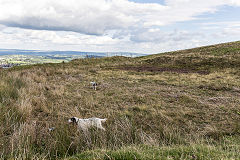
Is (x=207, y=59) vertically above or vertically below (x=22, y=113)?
above

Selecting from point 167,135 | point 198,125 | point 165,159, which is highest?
point 165,159

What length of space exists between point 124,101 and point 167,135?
452 centimetres

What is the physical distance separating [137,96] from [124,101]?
106cm

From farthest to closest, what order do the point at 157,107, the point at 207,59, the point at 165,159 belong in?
the point at 207,59 → the point at 157,107 → the point at 165,159

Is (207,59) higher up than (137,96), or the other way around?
(207,59)

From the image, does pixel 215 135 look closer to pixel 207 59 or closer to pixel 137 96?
pixel 137 96

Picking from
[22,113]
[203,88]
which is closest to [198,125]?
[22,113]

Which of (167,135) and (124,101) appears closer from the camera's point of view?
(167,135)

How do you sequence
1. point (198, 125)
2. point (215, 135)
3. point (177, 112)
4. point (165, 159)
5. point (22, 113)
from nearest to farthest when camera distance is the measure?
point (165, 159) < point (215, 135) < point (22, 113) < point (198, 125) < point (177, 112)

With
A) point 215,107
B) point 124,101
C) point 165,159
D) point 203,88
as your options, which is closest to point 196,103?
point 215,107

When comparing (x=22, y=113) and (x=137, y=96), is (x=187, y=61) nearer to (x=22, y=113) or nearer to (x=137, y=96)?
(x=137, y=96)

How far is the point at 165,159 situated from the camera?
239 centimetres

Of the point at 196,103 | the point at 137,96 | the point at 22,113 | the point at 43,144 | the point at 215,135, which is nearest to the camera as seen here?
the point at 43,144

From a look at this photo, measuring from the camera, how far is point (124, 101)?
340 inches
